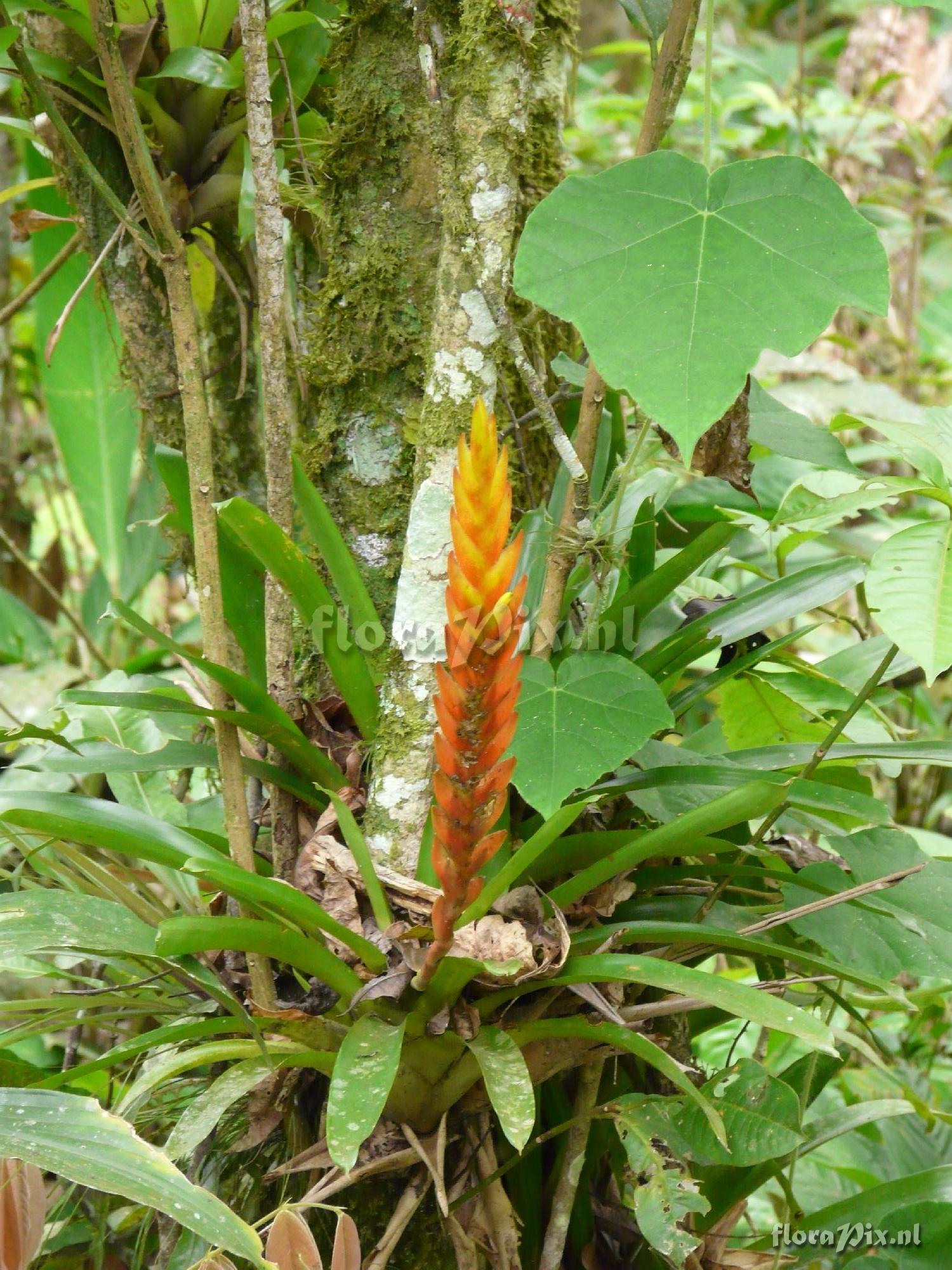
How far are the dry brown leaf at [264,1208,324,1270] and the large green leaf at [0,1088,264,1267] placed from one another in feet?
0.07

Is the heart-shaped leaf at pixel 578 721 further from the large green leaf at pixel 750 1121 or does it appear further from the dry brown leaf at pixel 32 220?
the dry brown leaf at pixel 32 220

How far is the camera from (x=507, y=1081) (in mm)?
627

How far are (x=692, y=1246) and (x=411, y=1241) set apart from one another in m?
0.22

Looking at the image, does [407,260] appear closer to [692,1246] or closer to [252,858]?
[252,858]

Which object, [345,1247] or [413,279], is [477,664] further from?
[413,279]

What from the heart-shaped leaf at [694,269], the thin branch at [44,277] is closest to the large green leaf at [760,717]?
the heart-shaped leaf at [694,269]

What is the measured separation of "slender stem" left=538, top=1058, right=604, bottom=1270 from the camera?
750 mm

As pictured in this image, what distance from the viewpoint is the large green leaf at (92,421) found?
5.15 feet

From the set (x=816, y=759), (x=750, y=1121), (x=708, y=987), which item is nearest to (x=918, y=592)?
(x=816, y=759)

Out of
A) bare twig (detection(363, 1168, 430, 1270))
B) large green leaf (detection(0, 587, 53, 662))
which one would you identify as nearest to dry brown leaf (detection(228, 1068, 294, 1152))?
bare twig (detection(363, 1168, 430, 1270))

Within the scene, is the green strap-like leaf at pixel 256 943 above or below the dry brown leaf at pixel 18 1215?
above

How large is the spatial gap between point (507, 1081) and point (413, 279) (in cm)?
64

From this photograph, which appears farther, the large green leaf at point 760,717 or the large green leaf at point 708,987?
the large green leaf at point 760,717

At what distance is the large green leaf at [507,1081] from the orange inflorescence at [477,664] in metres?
0.19
